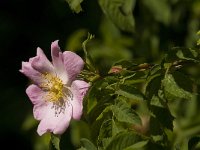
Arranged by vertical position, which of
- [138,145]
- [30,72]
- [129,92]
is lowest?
[138,145]

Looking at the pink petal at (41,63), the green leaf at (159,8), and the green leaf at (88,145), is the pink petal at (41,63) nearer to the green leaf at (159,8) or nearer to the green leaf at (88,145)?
the green leaf at (88,145)

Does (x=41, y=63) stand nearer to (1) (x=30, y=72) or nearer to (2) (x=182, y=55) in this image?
(1) (x=30, y=72)

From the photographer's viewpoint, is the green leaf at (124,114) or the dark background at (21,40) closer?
the green leaf at (124,114)

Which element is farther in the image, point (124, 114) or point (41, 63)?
point (41, 63)

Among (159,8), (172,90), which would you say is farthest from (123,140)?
(159,8)

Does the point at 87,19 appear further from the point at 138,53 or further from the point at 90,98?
the point at 90,98

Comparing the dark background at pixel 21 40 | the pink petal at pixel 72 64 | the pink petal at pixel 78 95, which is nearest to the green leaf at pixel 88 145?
the pink petal at pixel 78 95
